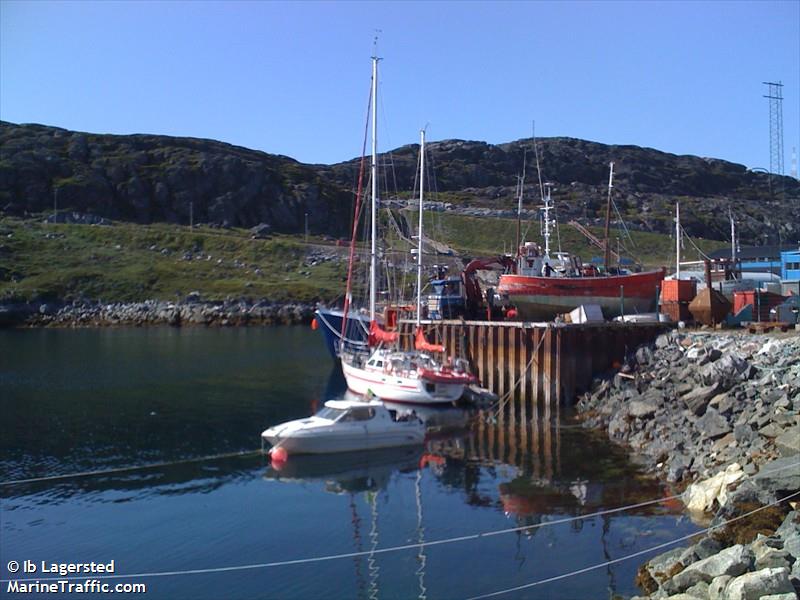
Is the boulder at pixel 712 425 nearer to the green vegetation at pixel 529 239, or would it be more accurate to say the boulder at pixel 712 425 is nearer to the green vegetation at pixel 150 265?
the green vegetation at pixel 150 265

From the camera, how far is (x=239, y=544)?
21922mm

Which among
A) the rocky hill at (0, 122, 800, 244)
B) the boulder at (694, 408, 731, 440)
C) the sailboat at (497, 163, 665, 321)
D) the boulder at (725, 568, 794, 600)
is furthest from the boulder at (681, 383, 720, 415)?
the rocky hill at (0, 122, 800, 244)

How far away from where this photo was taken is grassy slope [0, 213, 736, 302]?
11650cm

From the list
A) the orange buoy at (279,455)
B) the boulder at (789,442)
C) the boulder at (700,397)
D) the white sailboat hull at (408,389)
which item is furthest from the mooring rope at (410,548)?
the white sailboat hull at (408,389)

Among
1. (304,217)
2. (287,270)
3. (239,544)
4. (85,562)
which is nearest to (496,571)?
(239,544)

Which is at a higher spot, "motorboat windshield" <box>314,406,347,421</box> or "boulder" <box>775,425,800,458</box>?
"boulder" <box>775,425,800,458</box>

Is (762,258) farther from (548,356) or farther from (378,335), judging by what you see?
(548,356)

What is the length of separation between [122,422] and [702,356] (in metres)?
27.3

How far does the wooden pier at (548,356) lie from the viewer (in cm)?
4053

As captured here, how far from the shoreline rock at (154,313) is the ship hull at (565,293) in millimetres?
60595

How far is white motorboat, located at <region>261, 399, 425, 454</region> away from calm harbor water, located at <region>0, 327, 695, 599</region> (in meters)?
0.59

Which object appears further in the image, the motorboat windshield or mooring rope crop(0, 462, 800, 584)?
the motorboat windshield

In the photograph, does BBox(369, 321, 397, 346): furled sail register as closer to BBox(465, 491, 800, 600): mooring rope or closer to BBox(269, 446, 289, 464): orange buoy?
BBox(269, 446, 289, 464): orange buoy

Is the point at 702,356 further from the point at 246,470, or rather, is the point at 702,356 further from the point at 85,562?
the point at 85,562
